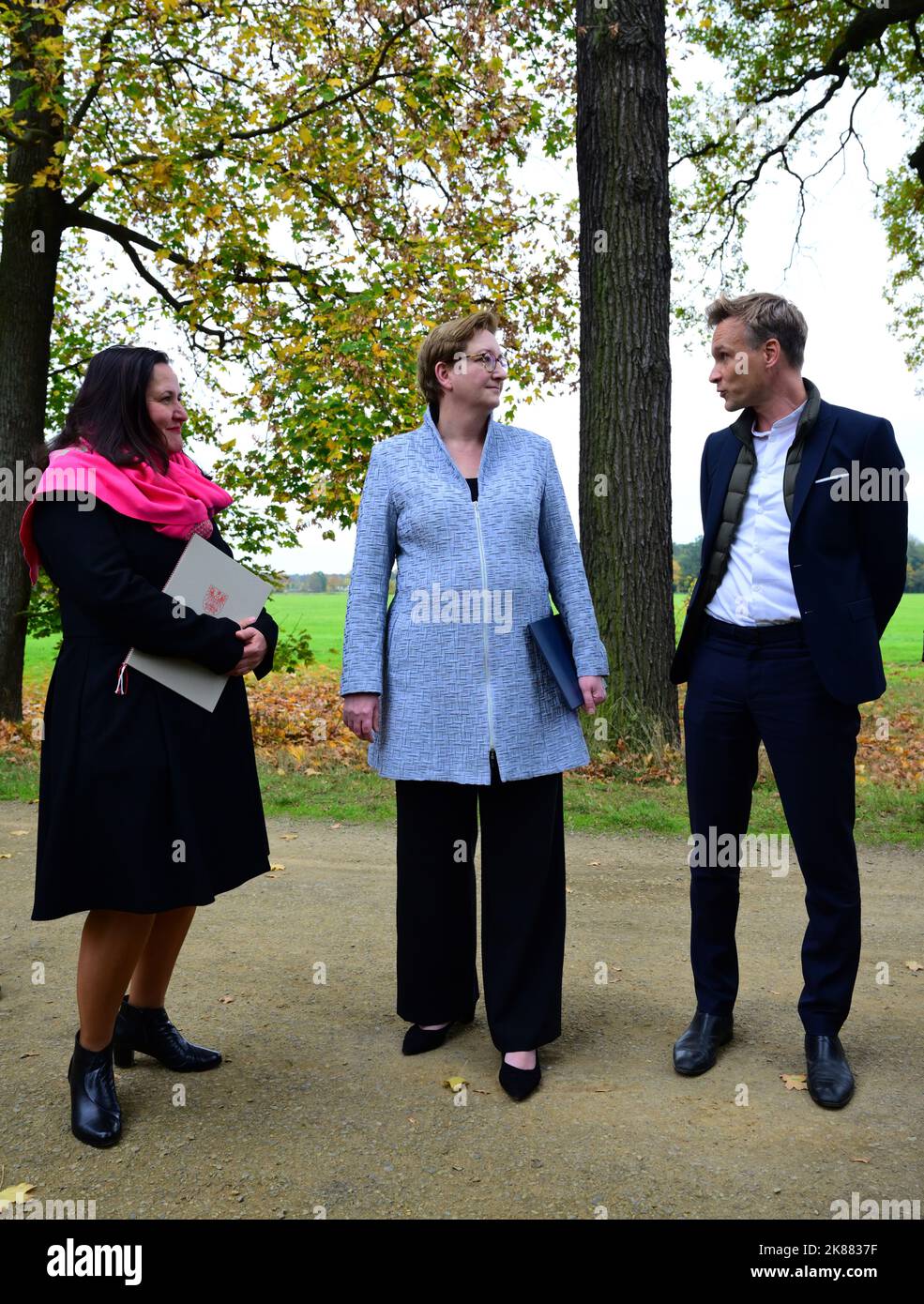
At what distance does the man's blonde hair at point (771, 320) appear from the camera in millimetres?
3562

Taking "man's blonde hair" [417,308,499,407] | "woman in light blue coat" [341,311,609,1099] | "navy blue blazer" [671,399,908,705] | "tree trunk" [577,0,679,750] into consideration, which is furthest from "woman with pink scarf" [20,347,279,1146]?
"tree trunk" [577,0,679,750]

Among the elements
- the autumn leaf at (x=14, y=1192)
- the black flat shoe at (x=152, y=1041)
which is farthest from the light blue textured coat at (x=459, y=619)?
the autumn leaf at (x=14, y=1192)

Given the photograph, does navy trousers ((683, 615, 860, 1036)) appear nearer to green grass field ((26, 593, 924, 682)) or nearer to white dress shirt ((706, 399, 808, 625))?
white dress shirt ((706, 399, 808, 625))

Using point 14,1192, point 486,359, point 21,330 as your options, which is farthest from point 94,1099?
point 21,330

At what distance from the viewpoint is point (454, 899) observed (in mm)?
3857

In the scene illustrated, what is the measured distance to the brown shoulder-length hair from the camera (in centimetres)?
333

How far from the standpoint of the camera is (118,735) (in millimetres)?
3270

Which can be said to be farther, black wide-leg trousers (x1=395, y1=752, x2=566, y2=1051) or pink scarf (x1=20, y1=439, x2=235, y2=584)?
black wide-leg trousers (x1=395, y1=752, x2=566, y2=1051)

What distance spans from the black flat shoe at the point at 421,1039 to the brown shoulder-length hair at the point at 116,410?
2051mm

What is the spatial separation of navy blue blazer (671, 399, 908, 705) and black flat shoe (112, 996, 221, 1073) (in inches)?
92.4

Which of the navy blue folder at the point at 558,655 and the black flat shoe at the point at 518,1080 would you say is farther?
the navy blue folder at the point at 558,655

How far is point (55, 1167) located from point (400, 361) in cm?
979

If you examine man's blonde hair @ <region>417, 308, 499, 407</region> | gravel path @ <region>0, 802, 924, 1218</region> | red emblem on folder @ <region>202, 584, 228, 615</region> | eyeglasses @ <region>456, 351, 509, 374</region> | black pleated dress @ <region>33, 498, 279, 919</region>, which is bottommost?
gravel path @ <region>0, 802, 924, 1218</region>

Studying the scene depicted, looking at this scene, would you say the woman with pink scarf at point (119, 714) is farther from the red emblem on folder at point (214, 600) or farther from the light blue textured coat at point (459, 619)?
the light blue textured coat at point (459, 619)
